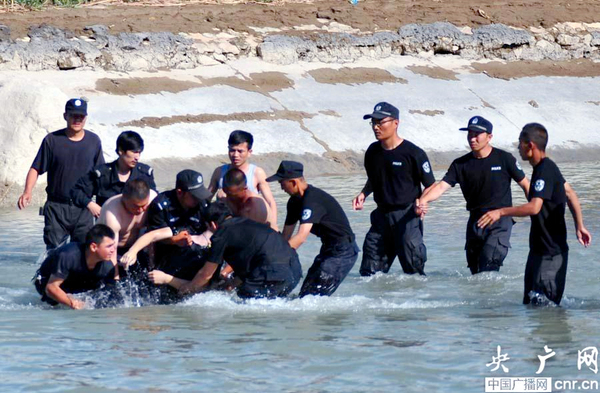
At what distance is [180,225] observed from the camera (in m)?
9.35

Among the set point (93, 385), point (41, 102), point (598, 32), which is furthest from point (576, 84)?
point (93, 385)

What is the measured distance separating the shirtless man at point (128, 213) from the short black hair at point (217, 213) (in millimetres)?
482

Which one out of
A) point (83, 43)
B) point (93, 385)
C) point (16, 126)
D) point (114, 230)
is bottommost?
point (93, 385)

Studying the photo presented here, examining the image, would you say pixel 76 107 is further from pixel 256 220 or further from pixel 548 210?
pixel 548 210

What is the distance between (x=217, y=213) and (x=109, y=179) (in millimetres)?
1609

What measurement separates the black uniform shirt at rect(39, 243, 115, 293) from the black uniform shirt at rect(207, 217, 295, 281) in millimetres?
873

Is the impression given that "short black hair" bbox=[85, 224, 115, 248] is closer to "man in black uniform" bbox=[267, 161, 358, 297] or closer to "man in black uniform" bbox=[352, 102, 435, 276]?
"man in black uniform" bbox=[267, 161, 358, 297]

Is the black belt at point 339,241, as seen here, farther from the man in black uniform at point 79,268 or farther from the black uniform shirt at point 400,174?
the man in black uniform at point 79,268

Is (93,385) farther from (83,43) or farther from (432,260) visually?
(83,43)

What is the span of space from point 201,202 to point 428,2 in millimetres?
18931

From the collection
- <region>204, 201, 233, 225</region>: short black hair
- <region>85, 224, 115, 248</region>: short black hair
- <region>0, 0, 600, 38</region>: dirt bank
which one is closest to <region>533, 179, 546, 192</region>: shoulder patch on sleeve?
<region>204, 201, 233, 225</region>: short black hair

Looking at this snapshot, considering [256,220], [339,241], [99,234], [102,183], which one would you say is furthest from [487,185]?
[99,234]

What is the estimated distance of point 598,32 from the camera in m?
27.3

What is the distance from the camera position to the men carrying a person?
32.4 ft
